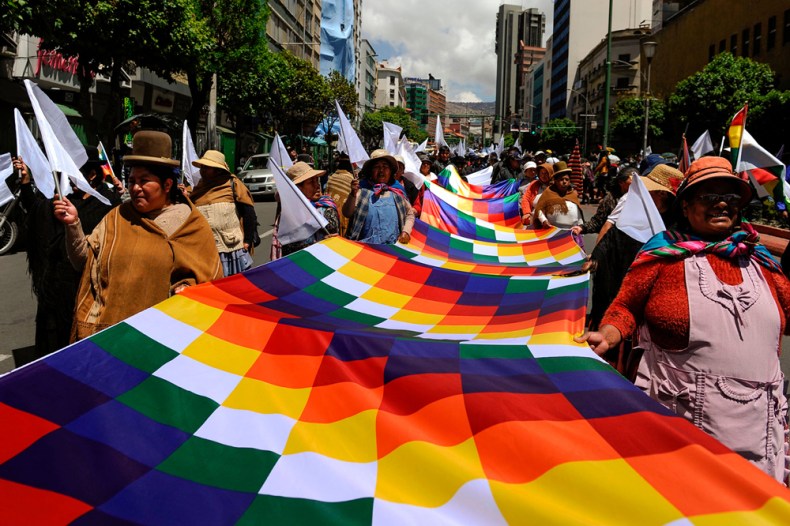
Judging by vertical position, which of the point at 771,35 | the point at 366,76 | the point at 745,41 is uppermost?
the point at 366,76

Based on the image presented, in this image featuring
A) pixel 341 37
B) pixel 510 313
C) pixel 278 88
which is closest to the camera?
pixel 510 313

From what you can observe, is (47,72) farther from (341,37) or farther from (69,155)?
(341,37)

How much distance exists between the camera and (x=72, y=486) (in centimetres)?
246

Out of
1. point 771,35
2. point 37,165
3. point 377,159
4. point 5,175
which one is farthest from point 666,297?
point 771,35

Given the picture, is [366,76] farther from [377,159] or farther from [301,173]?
[377,159]

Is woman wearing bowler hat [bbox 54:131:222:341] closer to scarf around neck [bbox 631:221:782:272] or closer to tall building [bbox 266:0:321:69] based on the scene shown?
scarf around neck [bbox 631:221:782:272]

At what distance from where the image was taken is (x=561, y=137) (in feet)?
277

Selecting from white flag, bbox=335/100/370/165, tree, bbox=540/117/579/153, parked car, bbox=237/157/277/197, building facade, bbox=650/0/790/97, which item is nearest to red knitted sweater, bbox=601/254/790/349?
white flag, bbox=335/100/370/165

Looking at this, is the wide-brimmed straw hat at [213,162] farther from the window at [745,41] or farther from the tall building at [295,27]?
the window at [745,41]

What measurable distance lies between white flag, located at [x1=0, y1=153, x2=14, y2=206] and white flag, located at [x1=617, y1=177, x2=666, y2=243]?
453 cm

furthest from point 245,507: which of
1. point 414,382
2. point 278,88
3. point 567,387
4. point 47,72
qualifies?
point 278,88

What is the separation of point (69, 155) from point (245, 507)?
7.79 feet

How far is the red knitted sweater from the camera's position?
286 cm

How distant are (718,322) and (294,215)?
12.8ft
